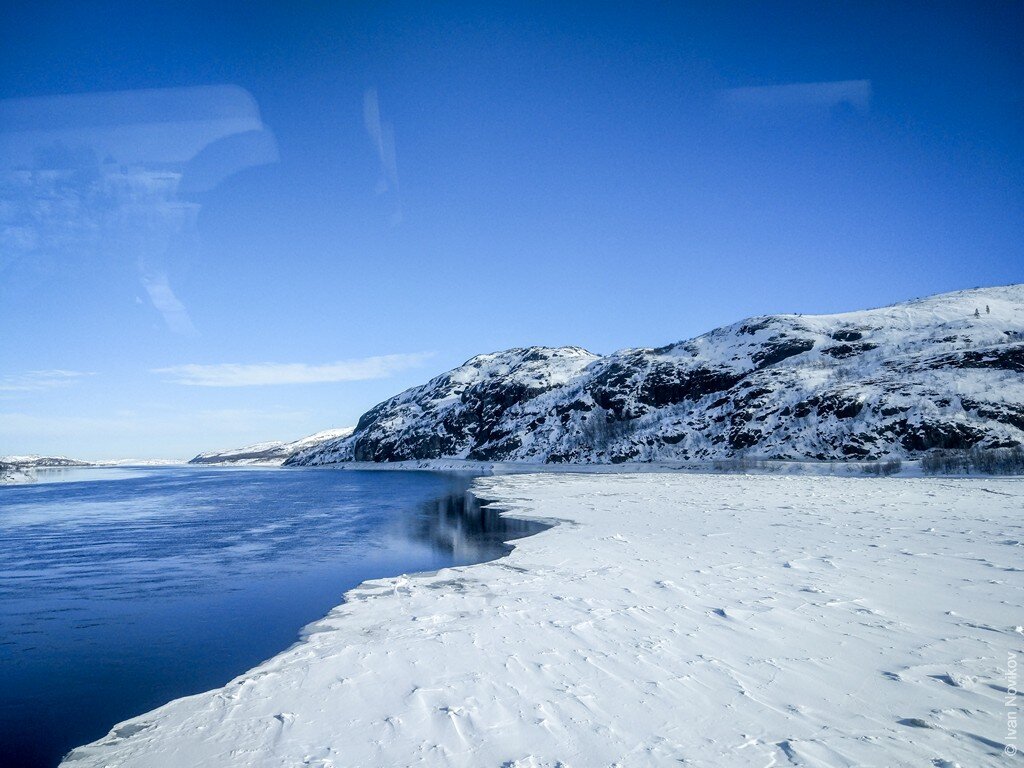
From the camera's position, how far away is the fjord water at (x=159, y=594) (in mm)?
8273

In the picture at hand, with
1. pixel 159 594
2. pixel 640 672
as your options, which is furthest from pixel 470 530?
pixel 640 672

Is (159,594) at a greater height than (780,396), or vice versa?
(780,396)

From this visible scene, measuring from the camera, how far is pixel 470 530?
26250 mm

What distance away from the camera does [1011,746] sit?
18.9ft

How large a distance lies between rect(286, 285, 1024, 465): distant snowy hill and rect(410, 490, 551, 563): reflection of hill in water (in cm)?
6330

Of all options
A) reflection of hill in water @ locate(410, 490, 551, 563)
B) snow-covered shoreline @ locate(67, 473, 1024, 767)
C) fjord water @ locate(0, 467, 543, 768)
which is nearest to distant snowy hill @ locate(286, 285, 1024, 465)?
reflection of hill in water @ locate(410, 490, 551, 563)

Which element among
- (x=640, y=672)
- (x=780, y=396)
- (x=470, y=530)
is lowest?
(x=470, y=530)

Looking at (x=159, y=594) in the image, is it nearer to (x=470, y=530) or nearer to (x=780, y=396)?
(x=470, y=530)

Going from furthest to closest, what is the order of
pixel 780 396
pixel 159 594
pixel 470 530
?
pixel 780 396 < pixel 470 530 < pixel 159 594

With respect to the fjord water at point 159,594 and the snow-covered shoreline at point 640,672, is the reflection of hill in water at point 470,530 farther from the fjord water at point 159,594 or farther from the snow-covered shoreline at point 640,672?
the snow-covered shoreline at point 640,672

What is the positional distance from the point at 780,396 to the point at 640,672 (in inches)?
3856

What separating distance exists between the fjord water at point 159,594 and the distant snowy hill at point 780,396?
67009 millimetres

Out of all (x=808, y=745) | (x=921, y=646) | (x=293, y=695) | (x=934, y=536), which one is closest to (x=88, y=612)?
(x=293, y=695)

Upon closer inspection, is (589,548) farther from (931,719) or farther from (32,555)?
(32,555)
